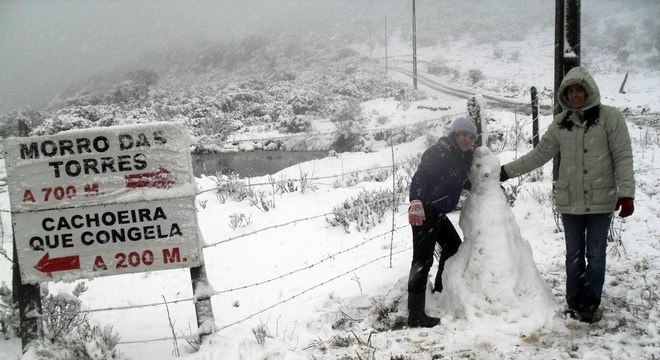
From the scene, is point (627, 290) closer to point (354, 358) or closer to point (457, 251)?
point (457, 251)

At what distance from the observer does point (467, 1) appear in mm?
67188

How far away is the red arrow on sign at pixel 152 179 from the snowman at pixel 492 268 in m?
2.46

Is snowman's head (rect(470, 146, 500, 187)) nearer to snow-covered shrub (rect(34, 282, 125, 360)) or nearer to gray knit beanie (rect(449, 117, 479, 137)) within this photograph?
gray knit beanie (rect(449, 117, 479, 137))

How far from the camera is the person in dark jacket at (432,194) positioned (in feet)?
11.2

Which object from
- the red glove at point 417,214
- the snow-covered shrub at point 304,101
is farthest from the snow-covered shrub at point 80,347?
the snow-covered shrub at point 304,101

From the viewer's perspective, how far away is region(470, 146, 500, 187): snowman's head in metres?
3.53

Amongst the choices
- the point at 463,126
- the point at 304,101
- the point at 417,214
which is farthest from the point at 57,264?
the point at 304,101

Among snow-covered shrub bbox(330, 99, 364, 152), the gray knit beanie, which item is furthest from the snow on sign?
snow-covered shrub bbox(330, 99, 364, 152)

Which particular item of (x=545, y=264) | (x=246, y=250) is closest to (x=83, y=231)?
(x=246, y=250)

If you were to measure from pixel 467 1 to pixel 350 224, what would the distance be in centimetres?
7098

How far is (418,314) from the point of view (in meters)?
3.51

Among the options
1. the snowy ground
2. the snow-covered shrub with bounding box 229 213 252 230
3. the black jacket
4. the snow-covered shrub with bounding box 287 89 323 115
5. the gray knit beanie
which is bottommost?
the snowy ground

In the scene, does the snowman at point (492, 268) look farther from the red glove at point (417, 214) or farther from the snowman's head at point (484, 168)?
the red glove at point (417, 214)

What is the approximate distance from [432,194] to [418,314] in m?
1.00
